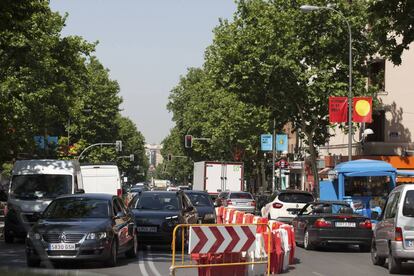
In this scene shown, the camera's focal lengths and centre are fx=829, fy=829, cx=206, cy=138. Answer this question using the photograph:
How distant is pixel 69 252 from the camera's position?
16172mm

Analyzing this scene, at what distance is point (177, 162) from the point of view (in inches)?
5394

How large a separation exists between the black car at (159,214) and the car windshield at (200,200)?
698 centimetres

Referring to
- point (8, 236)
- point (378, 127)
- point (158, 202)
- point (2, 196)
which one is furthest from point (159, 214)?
point (378, 127)

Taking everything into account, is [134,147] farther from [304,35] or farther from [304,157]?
[304,35]

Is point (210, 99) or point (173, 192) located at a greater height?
point (210, 99)

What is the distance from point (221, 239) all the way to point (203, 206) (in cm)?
1647

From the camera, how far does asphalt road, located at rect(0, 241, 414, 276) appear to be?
53.1 feet

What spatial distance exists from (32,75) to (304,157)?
34.0 m

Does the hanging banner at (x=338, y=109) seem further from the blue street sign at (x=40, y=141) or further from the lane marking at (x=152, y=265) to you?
the lane marking at (x=152, y=265)

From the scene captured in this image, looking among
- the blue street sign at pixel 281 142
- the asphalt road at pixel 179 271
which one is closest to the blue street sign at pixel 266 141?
the blue street sign at pixel 281 142

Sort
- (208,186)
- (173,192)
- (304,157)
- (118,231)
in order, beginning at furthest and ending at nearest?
1. (304,157)
2. (208,186)
3. (173,192)
4. (118,231)

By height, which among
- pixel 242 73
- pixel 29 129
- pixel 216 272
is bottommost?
pixel 216 272

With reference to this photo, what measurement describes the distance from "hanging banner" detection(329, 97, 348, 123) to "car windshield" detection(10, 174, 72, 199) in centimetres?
1832

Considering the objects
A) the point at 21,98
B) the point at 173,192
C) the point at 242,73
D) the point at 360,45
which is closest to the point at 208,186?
the point at 242,73
